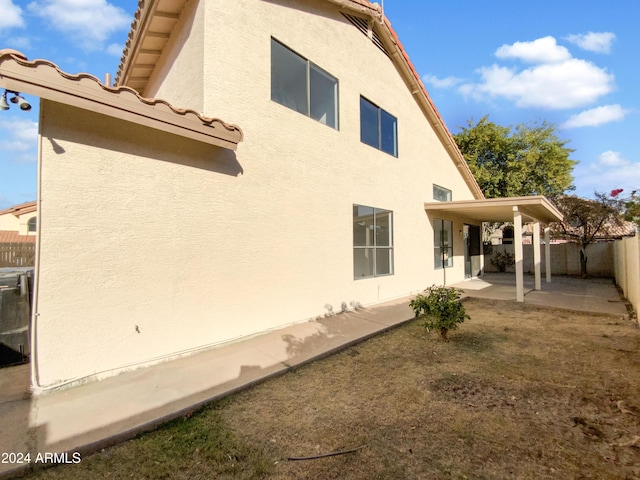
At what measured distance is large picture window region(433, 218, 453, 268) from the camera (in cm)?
1136

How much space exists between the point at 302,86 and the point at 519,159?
18.4 m

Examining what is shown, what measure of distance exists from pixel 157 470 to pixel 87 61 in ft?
31.5

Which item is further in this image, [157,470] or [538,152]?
[538,152]

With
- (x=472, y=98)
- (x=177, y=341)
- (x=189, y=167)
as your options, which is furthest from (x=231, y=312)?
(x=472, y=98)

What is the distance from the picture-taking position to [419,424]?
2.86 m

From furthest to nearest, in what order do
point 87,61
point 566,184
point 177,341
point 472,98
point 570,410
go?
point 472,98 → point 566,184 → point 87,61 → point 177,341 → point 570,410

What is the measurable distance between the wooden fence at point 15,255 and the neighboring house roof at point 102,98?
31.6 feet

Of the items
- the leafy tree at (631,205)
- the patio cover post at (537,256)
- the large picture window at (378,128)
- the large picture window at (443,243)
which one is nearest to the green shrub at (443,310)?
the large picture window at (378,128)

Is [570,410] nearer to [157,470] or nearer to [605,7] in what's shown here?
[157,470]

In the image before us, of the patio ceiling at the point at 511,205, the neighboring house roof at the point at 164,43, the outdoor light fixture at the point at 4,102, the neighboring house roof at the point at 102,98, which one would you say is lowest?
the patio ceiling at the point at 511,205

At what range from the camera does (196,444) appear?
100 inches

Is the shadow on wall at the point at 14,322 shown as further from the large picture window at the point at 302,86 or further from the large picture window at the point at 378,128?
the large picture window at the point at 378,128

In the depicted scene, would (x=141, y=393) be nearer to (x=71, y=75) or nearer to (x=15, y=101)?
(x=15, y=101)

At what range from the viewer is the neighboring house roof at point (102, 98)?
284 cm
